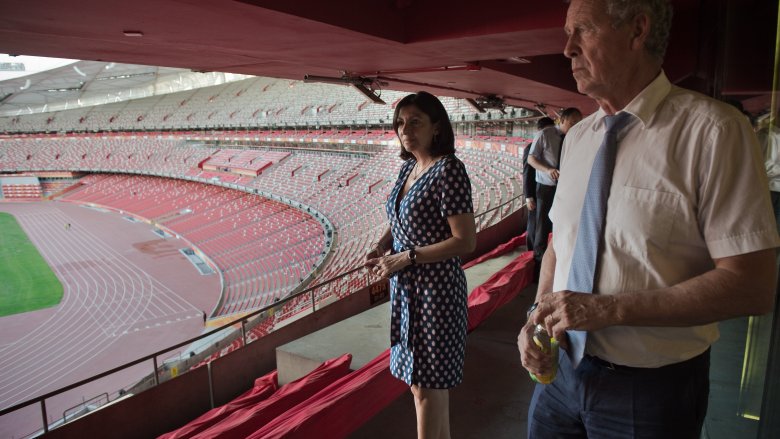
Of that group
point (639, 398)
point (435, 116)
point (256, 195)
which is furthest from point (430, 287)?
point (256, 195)

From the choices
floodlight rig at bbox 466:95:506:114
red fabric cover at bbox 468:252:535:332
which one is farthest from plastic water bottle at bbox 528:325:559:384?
floodlight rig at bbox 466:95:506:114

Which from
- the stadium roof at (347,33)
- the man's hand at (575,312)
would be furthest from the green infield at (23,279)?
the man's hand at (575,312)

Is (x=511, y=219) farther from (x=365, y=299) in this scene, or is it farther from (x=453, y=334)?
(x=453, y=334)

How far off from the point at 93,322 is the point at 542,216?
1498 cm

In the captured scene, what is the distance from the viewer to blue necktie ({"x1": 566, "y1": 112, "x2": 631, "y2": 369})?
0.98 metres

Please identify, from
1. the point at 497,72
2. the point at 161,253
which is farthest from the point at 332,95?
the point at 497,72

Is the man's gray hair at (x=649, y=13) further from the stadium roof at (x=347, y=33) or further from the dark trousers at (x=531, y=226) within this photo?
the dark trousers at (x=531, y=226)

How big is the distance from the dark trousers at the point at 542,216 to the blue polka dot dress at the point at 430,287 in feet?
7.91

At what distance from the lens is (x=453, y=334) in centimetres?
180

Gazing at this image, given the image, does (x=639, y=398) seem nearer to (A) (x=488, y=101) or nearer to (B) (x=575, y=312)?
(B) (x=575, y=312)

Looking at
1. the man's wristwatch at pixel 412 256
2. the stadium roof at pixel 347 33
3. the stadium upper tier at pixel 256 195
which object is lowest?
the stadium upper tier at pixel 256 195

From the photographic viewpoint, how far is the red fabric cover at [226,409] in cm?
251

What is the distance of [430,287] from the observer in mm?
1754

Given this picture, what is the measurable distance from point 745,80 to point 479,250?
422cm
